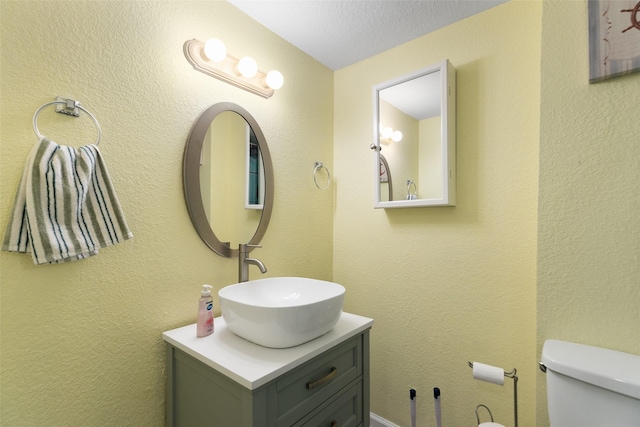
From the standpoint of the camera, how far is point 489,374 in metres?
1.17

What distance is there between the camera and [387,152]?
64.3 inches

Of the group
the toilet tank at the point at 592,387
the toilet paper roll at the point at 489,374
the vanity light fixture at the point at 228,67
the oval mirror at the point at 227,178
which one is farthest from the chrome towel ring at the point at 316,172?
the toilet tank at the point at 592,387

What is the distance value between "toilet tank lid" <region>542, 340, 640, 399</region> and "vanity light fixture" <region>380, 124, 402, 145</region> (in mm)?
1118

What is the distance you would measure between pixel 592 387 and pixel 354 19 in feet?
5.62

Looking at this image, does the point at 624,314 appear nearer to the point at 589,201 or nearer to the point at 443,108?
the point at 589,201

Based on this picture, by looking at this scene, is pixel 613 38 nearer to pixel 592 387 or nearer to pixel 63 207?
pixel 592 387

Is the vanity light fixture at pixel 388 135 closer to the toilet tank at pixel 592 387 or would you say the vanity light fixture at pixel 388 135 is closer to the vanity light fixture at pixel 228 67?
the vanity light fixture at pixel 228 67

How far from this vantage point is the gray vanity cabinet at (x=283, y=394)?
837 mm

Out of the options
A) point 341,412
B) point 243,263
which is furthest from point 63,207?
point 341,412

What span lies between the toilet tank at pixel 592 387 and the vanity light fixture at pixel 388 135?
1.13 meters

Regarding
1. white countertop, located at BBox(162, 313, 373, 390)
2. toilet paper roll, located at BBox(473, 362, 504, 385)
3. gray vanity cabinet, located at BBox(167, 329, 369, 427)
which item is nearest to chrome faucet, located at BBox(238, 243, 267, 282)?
white countertop, located at BBox(162, 313, 373, 390)

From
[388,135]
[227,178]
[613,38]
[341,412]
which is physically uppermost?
[613,38]

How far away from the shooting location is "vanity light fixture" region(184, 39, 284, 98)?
3.89 ft

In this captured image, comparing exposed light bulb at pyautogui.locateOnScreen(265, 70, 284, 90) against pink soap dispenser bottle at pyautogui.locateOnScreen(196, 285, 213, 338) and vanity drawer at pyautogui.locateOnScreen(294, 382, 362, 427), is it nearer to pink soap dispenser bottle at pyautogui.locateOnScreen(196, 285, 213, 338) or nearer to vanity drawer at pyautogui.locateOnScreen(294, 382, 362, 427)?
pink soap dispenser bottle at pyautogui.locateOnScreen(196, 285, 213, 338)
